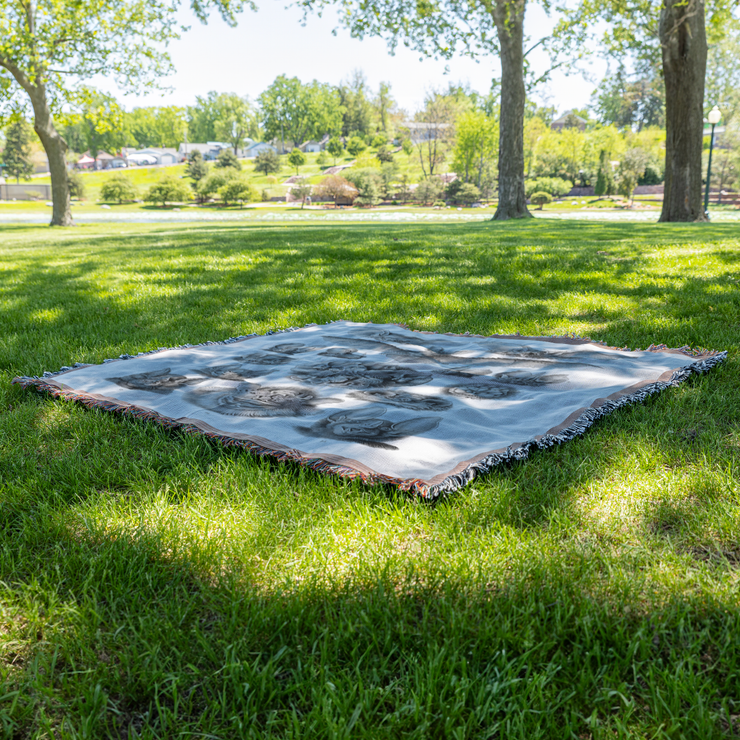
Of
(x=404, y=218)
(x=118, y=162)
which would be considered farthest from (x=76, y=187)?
(x=118, y=162)

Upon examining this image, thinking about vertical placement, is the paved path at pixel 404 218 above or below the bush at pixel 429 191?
below

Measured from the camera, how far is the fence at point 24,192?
6294 centimetres

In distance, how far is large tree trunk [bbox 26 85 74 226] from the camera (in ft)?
61.6

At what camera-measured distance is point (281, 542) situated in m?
1.74

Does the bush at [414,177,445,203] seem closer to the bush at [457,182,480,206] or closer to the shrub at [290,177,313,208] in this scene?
the bush at [457,182,480,206]

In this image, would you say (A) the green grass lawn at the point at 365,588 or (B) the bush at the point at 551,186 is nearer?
(A) the green grass lawn at the point at 365,588

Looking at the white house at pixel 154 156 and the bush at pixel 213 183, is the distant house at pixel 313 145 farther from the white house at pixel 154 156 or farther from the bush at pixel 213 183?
the bush at pixel 213 183

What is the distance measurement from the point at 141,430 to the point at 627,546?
1986mm

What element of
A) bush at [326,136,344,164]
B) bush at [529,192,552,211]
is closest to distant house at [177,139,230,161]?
bush at [326,136,344,164]

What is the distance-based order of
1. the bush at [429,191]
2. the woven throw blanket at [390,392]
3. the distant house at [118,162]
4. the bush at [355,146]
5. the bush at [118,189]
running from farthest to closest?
the distant house at [118,162] < the bush at [355,146] < the bush at [118,189] < the bush at [429,191] < the woven throw blanket at [390,392]

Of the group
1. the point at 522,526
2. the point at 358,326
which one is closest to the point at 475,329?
the point at 358,326

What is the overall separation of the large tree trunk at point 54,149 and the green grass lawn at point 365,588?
65.4 ft

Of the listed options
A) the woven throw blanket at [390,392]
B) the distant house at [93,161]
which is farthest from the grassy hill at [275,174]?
the woven throw blanket at [390,392]

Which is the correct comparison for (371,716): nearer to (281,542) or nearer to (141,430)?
(281,542)
